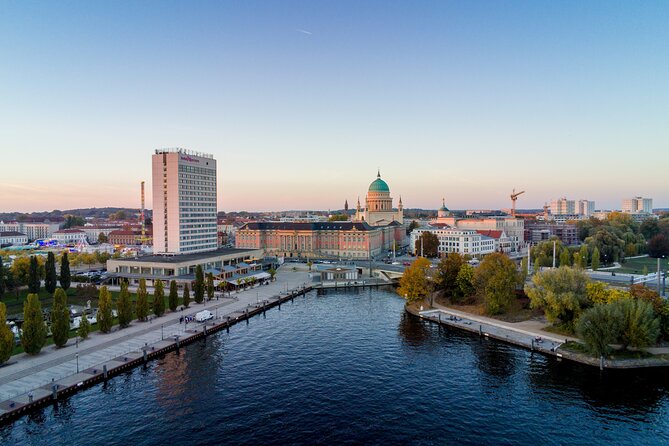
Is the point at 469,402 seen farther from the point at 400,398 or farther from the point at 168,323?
the point at 168,323

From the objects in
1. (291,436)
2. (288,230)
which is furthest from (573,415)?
(288,230)

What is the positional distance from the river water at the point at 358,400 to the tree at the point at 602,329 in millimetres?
2708

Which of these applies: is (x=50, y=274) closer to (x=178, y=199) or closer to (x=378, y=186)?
(x=178, y=199)

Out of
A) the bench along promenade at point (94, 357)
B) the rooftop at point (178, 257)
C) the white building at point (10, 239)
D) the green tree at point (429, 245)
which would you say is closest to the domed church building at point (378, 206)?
the green tree at point (429, 245)

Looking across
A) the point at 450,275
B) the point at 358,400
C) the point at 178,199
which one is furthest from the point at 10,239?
the point at 358,400

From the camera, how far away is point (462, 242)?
474 ft

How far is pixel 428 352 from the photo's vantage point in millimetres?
55094

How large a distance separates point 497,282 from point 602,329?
1940 centimetres

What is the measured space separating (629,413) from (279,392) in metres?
30.5

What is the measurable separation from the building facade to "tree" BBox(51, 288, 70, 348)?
306ft

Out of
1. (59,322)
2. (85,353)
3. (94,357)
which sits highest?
(59,322)

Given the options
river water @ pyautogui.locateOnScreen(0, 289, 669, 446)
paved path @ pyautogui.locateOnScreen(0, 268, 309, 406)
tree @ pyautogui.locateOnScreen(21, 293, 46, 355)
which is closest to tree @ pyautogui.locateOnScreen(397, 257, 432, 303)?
river water @ pyautogui.locateOnScreen(0, 289, 669, 446)

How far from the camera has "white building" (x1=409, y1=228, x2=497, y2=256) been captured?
473 ft

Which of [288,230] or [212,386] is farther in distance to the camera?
[288,230]
